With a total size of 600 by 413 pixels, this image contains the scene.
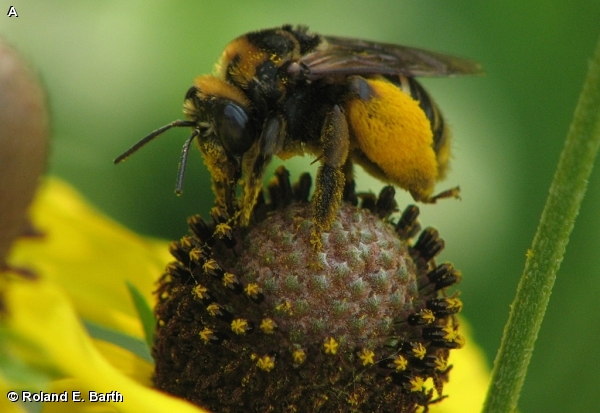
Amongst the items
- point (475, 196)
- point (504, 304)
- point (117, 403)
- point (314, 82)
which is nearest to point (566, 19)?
point (475, 196)

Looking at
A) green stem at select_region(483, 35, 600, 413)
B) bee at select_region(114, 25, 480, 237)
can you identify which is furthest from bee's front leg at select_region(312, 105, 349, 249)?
green stem at select_region(483, 35, 600, 413)

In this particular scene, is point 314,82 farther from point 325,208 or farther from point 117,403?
point 117,403

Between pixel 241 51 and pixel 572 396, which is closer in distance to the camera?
pixel 241 51

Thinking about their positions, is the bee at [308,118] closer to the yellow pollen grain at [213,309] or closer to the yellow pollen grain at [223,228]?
the yellow pollen grain at [223,228]

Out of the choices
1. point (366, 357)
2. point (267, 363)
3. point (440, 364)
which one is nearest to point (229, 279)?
point (267, 363)

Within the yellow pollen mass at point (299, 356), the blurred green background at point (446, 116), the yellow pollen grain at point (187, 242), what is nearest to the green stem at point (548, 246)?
the yellow pollen mass at point (299, 356)

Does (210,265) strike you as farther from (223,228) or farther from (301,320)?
(301,320)
